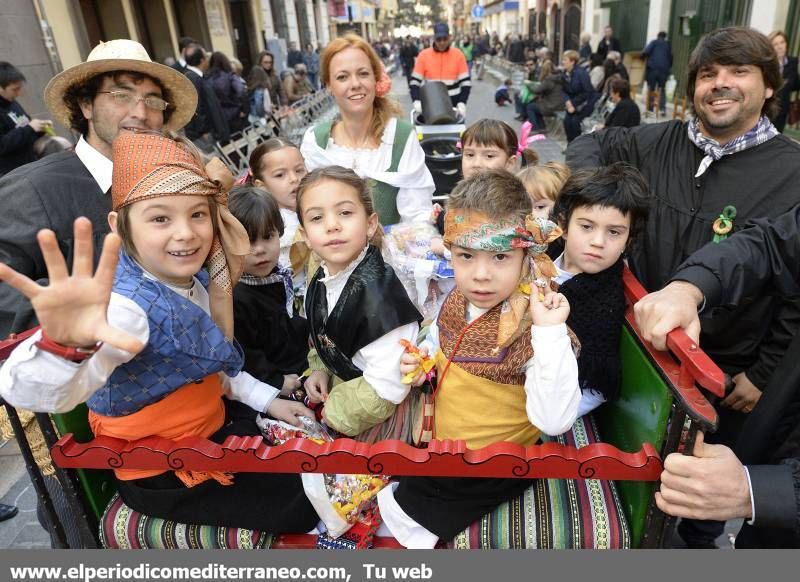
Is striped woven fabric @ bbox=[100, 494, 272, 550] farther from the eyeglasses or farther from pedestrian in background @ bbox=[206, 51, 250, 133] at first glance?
pedestrian in background @ bbox=[206, 51, 250, 133]

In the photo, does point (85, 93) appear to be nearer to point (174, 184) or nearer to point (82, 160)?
point (82, 160)

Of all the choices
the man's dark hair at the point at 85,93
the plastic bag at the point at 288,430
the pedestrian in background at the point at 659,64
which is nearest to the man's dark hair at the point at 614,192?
the plastic bag at the point at 288,430

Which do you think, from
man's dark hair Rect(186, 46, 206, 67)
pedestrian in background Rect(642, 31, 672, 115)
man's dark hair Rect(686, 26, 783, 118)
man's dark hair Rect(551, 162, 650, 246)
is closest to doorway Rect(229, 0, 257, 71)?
man's dark hair Rect(186, 46, 206, 67)

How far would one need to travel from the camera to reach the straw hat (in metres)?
2.05

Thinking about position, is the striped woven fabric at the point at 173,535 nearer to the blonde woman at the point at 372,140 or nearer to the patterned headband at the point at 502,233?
the patterned headband at the point at 502,233

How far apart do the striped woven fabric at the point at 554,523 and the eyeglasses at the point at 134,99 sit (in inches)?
80.0

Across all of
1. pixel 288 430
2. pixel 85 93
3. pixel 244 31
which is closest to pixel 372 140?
pixel 85 93

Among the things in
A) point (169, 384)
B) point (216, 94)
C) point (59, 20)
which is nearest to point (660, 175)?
point (169, 384)

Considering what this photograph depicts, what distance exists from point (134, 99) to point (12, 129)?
383cm

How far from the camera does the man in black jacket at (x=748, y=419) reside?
4.61 ft

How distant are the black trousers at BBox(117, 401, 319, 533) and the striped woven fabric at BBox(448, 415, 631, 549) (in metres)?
0.53

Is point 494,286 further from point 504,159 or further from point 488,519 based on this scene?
point 504,159

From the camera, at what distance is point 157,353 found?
5.01 ft

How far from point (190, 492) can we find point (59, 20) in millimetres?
9836
